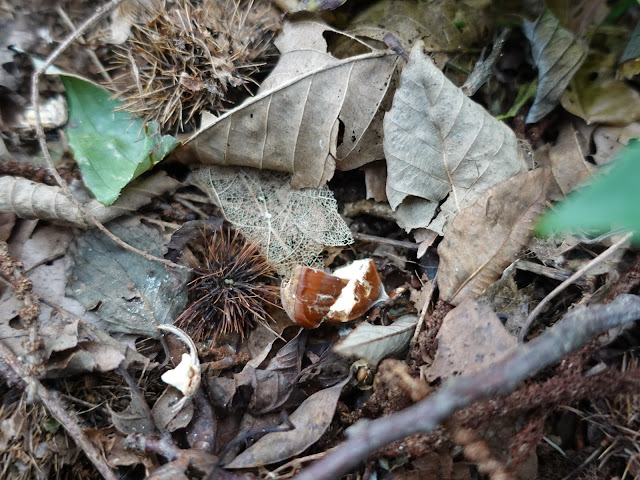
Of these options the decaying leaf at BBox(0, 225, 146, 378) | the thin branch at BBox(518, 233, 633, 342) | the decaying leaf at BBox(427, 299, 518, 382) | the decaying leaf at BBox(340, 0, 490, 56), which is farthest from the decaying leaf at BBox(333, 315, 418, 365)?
the decaying leaf at BBox(340, 0, 490, 56)

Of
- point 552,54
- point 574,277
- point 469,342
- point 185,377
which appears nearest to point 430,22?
point 552,54

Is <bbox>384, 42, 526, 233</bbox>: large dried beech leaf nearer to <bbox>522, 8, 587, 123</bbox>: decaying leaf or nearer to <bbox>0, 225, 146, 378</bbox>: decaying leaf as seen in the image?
<bbox>522, 8, 587, 123</bbox>: decaying leaf

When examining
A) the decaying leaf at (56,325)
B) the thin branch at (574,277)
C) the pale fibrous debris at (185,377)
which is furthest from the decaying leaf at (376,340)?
the decaying leaf at (56,325)

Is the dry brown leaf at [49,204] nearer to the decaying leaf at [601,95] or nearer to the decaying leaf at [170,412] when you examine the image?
the decaying leaf at [170,412]

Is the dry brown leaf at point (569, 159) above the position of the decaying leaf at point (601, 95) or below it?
below

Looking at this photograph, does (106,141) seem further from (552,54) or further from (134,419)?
(552,54)

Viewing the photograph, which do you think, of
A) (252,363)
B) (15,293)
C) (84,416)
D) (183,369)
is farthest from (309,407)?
(15,293)
